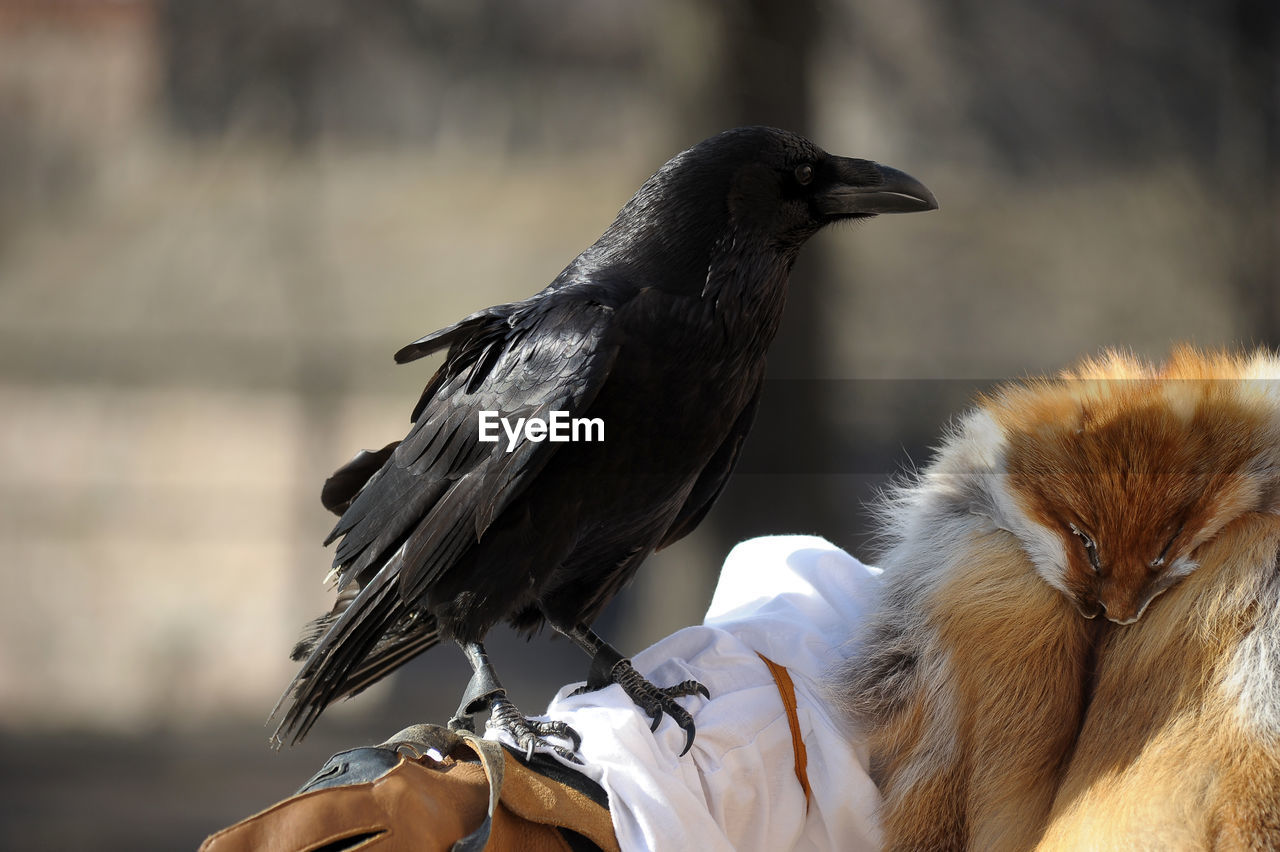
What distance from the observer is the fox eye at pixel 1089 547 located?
609 millimetres

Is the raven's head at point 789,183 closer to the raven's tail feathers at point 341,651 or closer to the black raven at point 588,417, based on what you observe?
the black raven at point 588,417

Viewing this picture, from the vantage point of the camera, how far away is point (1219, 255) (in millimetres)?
2092

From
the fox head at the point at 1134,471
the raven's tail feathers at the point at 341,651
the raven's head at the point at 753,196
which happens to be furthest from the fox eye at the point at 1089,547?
the raven's tail feathers at the point at 341,651

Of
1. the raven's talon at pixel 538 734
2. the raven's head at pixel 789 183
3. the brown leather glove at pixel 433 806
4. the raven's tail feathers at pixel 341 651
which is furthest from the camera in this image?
the raven's head at pixel 789 183

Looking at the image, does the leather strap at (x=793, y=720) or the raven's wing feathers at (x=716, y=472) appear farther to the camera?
the raven's wing feathers at (x=716, y=472)

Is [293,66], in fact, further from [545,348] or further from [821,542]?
[821,542]

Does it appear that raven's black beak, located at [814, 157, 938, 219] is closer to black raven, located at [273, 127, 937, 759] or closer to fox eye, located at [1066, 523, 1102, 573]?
black raven, located at [273, 127, 937, 759]

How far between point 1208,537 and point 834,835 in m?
0.31

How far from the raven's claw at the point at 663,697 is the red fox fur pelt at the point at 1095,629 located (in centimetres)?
11

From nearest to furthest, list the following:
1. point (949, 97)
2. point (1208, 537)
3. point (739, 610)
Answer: point (1208, 537)
point (739, 610)
point (949, 97)

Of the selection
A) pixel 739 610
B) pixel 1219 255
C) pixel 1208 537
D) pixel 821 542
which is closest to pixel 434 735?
pixel 739 610

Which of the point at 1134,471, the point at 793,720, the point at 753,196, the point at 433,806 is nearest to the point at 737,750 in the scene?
the point at 793,720

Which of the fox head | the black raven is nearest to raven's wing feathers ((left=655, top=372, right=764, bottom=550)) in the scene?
the black raven

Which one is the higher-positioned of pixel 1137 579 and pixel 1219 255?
pixel 1219 255
